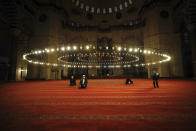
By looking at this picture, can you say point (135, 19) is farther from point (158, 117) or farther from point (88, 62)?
point (158, 117)

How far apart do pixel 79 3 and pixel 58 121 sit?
25.2 metres

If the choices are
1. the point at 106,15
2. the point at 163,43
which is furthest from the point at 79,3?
the point at 163,43

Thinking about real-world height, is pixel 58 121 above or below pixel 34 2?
below

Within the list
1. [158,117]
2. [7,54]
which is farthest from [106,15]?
[158,117]

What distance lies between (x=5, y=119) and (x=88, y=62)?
20.3 m

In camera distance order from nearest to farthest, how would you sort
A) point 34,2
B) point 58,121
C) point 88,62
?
point 58,121, point 34,2, point 88,62

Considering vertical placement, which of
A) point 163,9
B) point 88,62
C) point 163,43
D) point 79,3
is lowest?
point 88,62

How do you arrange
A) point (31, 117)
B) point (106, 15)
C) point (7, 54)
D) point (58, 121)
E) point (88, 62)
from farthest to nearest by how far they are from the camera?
point (106, 15) → point (88, 62) → point (7, 54) → point (31, 117) → point (58, 121)

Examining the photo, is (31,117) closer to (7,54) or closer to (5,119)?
(5,119)

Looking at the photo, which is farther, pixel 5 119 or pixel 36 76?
pixel 36 76

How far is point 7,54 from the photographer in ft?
50.4

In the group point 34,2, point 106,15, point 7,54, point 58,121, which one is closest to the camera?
point 58,121

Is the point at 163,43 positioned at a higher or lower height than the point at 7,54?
higher

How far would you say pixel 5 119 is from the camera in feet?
6.58
